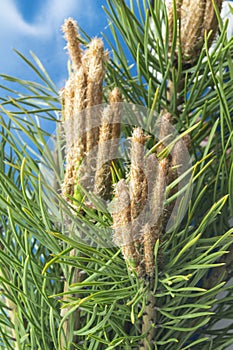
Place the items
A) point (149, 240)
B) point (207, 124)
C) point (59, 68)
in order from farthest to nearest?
1. point (59, 68)
2. point (207, 124)
3. point (149, 240)

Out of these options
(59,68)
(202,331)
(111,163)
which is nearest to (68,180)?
(111,163)

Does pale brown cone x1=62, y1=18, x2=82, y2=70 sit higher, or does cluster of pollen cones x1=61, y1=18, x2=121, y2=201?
pale brown cone x1=62, y1=18, x2=82, y2=70

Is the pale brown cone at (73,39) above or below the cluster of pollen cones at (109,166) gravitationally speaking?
above

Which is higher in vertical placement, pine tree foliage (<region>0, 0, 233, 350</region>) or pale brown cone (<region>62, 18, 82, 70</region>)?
pale brown cone (<region>62, 18, 82, 70</region>)

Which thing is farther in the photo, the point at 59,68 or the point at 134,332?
the point at 59,68

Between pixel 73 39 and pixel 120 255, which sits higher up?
pixel 73 39

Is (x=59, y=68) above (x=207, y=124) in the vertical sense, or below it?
above

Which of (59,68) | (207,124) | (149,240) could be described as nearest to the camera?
(149,240)

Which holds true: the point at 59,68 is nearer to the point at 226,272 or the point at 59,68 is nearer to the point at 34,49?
the point at 34,49

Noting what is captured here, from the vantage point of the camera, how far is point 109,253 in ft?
0.91

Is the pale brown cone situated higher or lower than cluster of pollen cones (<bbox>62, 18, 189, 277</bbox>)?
higher

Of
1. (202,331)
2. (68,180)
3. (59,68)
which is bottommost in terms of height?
(202,331)

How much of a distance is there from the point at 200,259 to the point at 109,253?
0.15 feet

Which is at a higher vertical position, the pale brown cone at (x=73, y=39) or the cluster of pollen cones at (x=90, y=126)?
the pale brown cone at (x=73, y=39)
